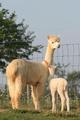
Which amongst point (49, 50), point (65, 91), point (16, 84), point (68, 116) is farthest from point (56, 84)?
point (68, 116)

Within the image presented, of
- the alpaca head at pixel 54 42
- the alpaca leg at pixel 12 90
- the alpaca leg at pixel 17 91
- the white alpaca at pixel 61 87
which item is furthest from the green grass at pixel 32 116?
the white alpaca at pixel 61 87

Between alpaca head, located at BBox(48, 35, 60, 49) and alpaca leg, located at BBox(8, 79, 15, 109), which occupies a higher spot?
alpaca head, located at BBox(48, 35, 60, 49)

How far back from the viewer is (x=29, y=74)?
11656 mm

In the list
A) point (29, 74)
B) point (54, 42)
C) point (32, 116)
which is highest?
point (54, 42)

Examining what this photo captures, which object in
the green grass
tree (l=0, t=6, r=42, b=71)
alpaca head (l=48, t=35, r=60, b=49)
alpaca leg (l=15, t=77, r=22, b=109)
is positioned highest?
tree (l=0, t=6, r=42, b=71)

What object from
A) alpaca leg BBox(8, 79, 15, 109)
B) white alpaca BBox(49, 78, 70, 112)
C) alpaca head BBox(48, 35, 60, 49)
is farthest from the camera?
white alpaca BBox(49, 78, 70, 112)

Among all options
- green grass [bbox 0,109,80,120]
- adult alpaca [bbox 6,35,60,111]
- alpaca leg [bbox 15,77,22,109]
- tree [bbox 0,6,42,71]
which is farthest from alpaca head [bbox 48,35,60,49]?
tree [bbox 0,6,42,71]

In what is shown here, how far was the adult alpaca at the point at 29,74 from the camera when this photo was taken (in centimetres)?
1121

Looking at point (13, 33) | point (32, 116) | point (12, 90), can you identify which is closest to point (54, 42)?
point (12, 90)

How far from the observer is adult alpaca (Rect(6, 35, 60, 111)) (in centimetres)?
1121

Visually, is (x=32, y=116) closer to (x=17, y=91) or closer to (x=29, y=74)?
(x=17, y=91)

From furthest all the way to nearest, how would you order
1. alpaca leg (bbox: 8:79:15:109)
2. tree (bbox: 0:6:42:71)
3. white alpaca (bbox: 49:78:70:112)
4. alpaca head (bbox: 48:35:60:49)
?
1. tree (bbox: 0:6:42:71)
2. white alpaca (bbox: 49:78:70:112)
3. alpaca head (bbox: 48:35:60:49)
4. alpaca leg (bbox: 8:79:15:109)

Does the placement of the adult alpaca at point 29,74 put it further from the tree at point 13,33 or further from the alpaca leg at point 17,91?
the tree at point 13,33

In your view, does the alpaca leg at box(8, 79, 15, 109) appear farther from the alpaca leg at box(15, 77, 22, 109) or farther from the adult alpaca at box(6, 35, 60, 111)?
the alpaca leg at box(15, 77, 22, 109)
